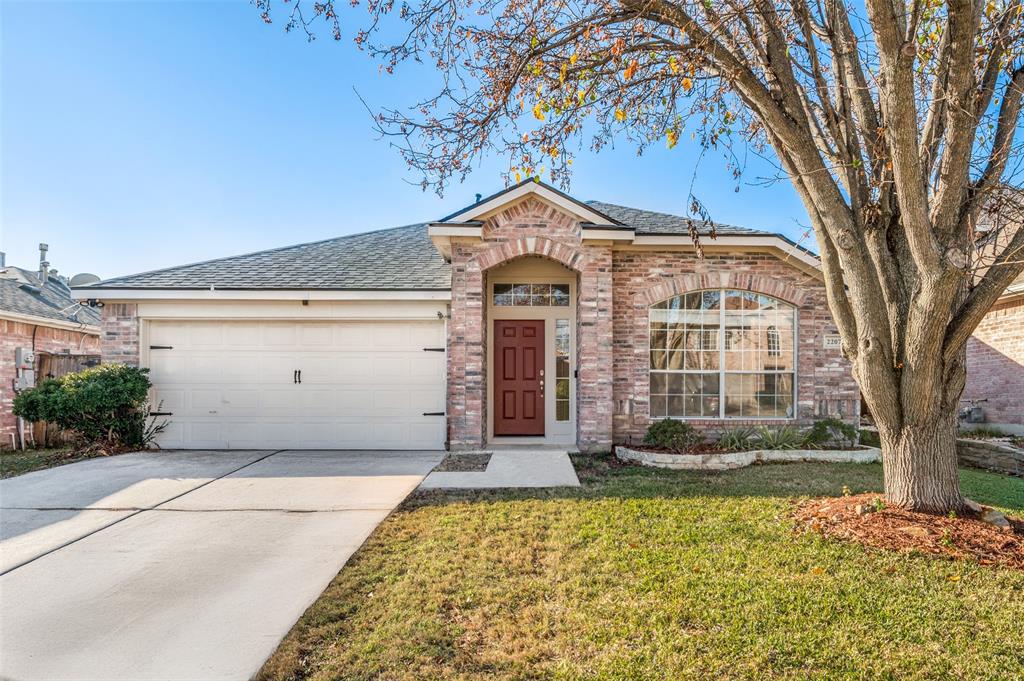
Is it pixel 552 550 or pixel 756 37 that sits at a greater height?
pixel 756 37

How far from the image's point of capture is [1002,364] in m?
11.0

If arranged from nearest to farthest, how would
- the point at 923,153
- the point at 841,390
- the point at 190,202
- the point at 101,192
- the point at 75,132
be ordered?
the point at 923,153, the point at 75,132, the point at 841,390, the point at 101,192, the point at 190,202

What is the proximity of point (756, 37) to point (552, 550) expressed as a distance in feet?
16.5

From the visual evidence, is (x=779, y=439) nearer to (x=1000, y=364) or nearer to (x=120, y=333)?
(x=1000, y=364)

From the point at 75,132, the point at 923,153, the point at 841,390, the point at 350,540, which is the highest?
the point at 75,132

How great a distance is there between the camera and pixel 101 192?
9.69 m

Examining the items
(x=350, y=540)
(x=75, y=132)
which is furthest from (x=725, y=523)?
(x=75, y=132)

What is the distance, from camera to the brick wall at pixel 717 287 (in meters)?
8.84

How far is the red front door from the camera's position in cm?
953

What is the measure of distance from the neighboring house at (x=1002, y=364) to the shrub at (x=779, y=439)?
17.9 feet

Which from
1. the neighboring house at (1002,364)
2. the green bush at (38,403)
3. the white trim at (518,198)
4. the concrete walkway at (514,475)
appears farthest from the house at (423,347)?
the neighboring house at (1002,364)

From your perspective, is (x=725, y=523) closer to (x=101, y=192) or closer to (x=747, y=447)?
(x=747, y=447)

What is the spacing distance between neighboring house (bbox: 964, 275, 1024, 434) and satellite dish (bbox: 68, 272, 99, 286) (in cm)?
1760

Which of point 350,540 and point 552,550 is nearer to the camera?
point 552,550
